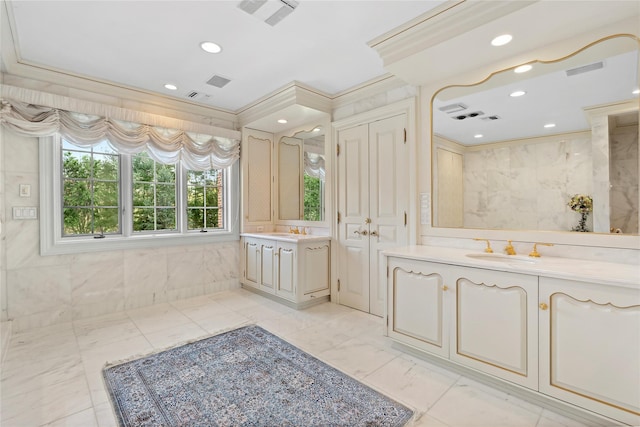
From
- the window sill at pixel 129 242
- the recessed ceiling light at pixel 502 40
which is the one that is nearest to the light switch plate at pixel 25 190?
the window sill at pixel 129 242

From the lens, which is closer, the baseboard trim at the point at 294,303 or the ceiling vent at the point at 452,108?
the ceiling vent at the point at 452,108

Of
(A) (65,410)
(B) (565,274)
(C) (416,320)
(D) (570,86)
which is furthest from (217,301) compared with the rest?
(D) (570,86)

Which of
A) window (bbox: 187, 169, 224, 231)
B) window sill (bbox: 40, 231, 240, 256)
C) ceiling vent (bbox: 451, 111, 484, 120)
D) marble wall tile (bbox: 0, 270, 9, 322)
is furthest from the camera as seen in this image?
window (bbox: 187, 169, 224, 231)

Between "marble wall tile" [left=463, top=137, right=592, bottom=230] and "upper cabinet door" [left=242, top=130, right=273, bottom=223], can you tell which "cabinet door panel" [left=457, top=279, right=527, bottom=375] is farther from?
"upper cabinet door" [left=242, top=130, right=273, bottom=223]

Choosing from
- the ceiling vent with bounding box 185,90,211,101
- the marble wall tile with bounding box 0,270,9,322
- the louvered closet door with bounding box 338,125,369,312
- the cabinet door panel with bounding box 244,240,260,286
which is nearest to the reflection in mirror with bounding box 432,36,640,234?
the louvered closet door with bounding box 338,125,369,312

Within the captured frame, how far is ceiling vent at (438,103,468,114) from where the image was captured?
2639 millimetres

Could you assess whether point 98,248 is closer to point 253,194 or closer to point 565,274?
point 253,194

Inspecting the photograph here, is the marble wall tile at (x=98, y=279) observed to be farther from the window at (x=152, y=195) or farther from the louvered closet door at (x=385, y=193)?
the louvered closet door at (x=385, y=193)

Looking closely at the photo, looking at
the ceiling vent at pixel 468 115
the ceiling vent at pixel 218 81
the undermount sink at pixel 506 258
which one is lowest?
the undermount sink at pixel 506 258

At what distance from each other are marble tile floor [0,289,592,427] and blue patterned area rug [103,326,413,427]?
0.12m

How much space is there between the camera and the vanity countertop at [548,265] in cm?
156

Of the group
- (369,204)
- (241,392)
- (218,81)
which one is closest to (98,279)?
(241,392)

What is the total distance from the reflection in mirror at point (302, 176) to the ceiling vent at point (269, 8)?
1756mm

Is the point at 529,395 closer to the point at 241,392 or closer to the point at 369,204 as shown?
the point at 241,392
